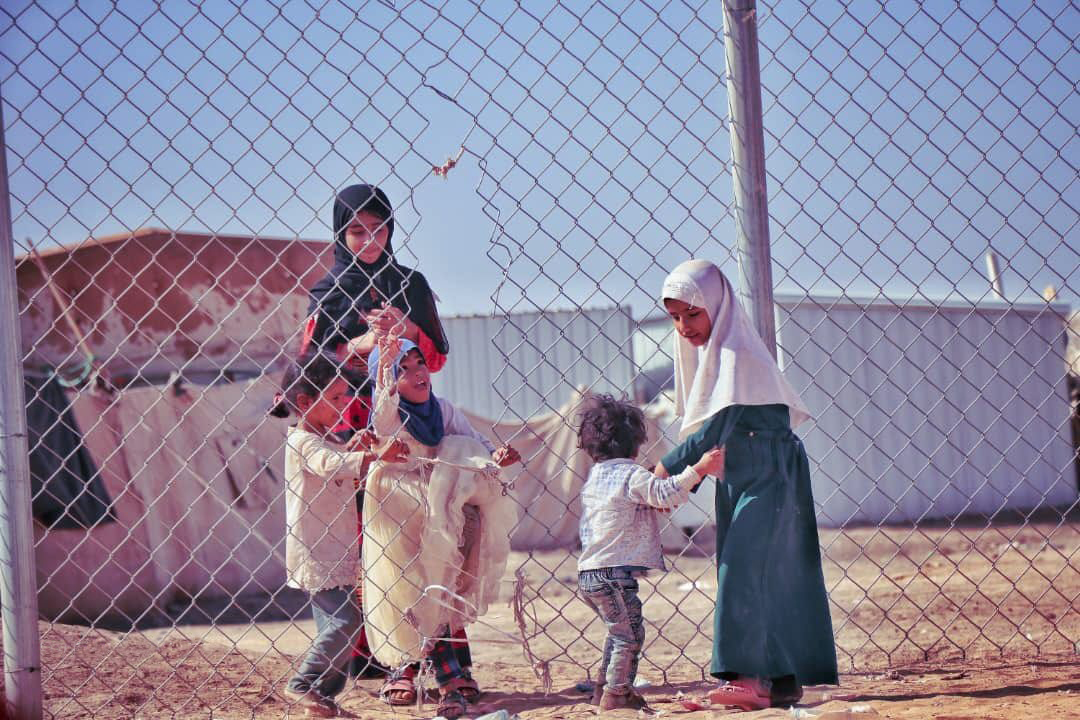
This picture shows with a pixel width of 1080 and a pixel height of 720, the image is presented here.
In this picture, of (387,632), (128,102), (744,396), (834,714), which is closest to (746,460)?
(744,396)

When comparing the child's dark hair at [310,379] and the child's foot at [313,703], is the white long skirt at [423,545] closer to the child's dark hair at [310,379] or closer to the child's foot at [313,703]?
the child's foot at [313,703]

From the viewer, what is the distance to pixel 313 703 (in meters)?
3.23

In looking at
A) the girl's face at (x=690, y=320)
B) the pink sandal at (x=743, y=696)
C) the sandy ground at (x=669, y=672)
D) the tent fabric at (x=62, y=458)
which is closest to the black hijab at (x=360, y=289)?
the girl's face at (x=690, y=320)

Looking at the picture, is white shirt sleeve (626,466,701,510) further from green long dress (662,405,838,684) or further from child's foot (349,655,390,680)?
child's foot (349,655,390,680)

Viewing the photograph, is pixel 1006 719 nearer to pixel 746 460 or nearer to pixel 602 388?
pixel 746 460

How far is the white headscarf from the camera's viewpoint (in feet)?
9.88

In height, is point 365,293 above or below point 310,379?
above

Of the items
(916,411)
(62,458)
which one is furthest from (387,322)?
(916,411)

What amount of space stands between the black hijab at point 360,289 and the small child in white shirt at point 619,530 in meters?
0.67

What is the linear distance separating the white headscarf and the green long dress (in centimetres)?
7

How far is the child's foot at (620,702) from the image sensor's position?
3.08 metres

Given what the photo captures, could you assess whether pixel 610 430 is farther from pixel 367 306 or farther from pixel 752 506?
pixel 367 306

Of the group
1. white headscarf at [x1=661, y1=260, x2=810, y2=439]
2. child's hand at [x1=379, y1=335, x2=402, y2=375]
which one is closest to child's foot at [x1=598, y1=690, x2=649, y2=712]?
white headscarf at [x1=661, y1=260, x2=810, y2=439]

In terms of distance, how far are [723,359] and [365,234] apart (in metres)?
1.25
